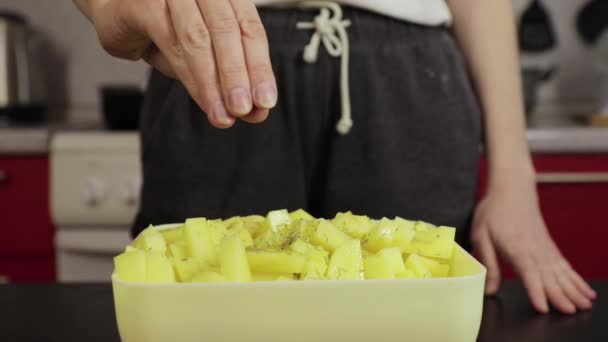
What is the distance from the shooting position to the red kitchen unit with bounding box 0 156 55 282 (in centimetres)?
204

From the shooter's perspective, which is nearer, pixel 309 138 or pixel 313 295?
pixel 313 295

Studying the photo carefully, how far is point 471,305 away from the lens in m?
0.51

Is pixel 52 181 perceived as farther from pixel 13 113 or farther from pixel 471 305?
pixel 471 305

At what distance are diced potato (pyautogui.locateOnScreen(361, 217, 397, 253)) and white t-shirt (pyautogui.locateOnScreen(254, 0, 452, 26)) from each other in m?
0.53

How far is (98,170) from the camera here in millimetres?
2037

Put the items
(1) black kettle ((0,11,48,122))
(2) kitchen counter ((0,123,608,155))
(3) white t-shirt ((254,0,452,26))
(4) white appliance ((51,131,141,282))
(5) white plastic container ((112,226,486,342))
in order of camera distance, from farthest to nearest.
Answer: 1. (1) black kettle ((0,11,48,122))
2. (4) white appliance ((51,131,141,282))
3. (2) kitchen counter ((0,123,608,155))
4. (3) white t-shirt ((254,0,452,26))
5. (5) white plastic container ((112,226,486,342))

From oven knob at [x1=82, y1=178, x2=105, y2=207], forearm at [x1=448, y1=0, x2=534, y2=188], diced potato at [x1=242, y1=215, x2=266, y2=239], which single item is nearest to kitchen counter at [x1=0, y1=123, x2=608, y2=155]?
oven knob at [x1=82, y1=178, x2=105, y2=207]

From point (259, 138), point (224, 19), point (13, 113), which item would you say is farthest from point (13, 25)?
point (224, 19)

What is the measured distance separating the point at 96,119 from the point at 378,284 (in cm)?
223

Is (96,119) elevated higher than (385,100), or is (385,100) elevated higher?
(385,100)

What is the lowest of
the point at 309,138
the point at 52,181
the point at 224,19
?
the point at 52,181

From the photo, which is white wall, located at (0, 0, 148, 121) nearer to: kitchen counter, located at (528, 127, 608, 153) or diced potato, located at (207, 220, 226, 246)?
kitchen counter, located at (528, 127, 608, 153)

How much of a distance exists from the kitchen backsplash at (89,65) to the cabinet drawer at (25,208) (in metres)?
0.59

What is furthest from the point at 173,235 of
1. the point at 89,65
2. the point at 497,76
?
the point at 89,65
